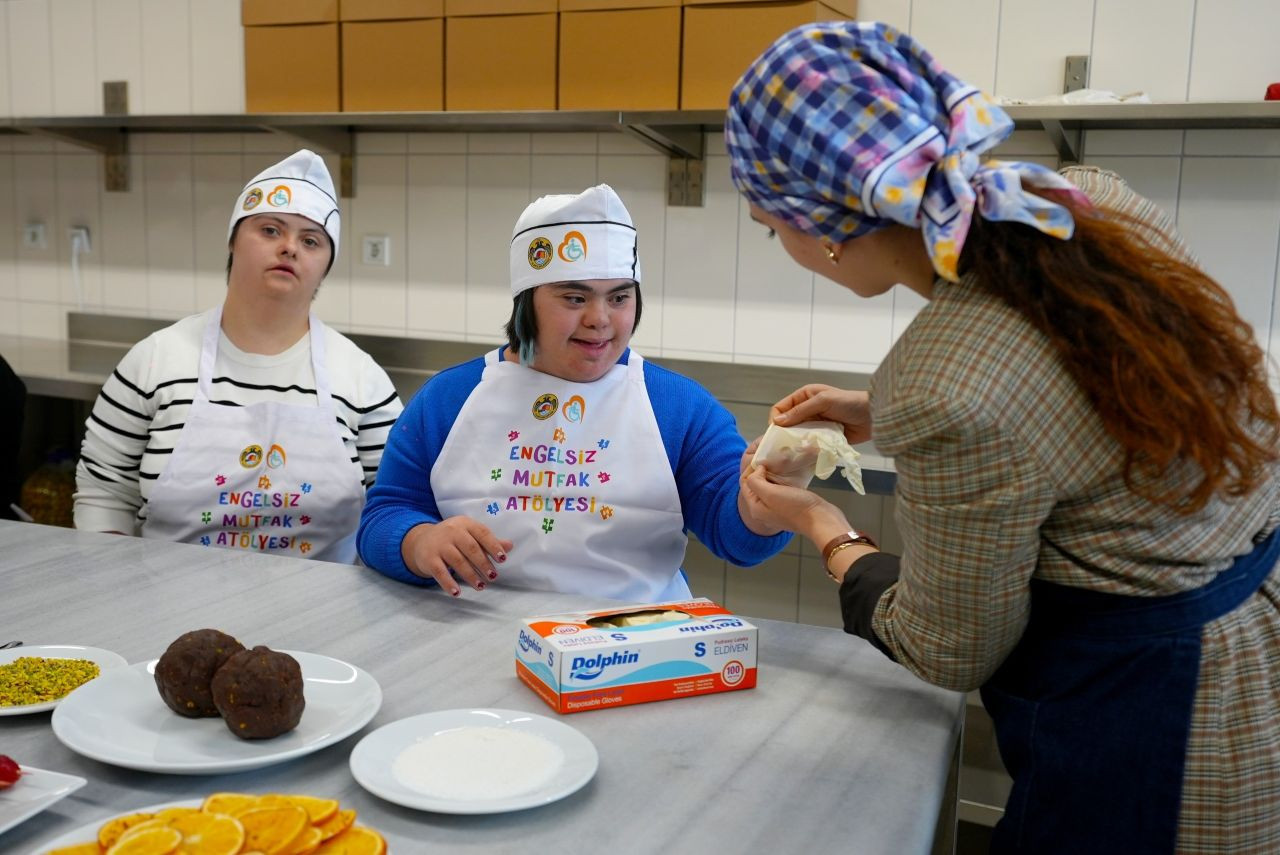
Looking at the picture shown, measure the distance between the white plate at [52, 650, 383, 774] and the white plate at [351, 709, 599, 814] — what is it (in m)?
0.05

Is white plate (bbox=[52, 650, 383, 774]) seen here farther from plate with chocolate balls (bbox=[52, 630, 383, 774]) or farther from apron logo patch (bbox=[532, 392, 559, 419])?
apron logo patch (bbox=[532, 392, 559, 419])

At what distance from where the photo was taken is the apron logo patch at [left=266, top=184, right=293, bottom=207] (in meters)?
2.21

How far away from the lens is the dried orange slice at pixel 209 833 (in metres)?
0.84

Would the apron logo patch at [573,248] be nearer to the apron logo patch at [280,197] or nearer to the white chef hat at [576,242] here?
the white chef hat at [576,242]

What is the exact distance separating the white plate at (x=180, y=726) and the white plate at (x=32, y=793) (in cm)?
5

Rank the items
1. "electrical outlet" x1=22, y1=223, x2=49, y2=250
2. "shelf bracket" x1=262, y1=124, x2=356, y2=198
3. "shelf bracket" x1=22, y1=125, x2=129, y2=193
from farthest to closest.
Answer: "electrical outlet" x1=22, y1=223, x2=49, y2=250 → "shelf bracket" x1=22, y1=125, x2=129, y2=193 → "shelf bracket" x1=262, y1=124, x2=356, y2=198

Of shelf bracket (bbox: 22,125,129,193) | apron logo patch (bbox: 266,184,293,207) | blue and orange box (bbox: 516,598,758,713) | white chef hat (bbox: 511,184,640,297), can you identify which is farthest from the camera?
shelf bracket (bbox: 22,125,129,193)

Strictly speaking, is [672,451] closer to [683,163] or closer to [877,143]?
[877,143]

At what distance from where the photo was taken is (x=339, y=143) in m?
3.58

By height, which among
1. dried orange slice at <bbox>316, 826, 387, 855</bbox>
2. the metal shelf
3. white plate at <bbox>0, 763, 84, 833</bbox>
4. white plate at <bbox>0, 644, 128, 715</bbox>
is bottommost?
white plate at <bbox>0, 644, 128, 715</bbox>

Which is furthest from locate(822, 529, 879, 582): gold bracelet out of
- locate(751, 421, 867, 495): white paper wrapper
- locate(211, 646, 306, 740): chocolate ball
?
locate(211, 646, 306, 740): chocolate ball

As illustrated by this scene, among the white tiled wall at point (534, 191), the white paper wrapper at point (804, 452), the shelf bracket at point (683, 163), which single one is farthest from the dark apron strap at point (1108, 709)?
the shelf bracket at point (683, 163)

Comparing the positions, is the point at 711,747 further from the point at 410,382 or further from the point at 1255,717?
the point at 410,382

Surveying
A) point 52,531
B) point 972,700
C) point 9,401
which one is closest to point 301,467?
point 52,531
